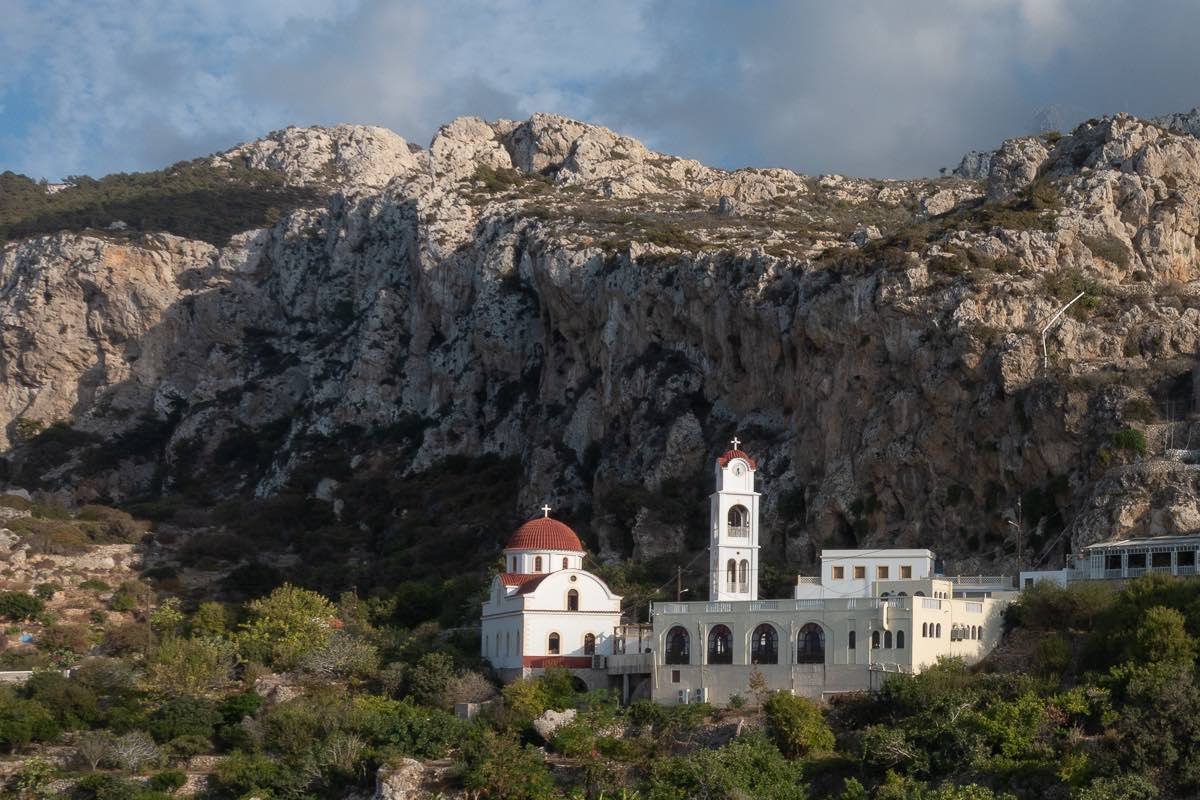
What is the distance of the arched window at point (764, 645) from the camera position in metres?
73.4

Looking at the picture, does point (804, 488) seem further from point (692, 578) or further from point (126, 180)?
point (126, 180)

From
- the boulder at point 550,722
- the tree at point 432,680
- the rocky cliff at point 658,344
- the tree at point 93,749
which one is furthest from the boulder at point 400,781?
the rocky cliff at point 658,344

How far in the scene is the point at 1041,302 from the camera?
89000mm

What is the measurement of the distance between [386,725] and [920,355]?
29.7 m

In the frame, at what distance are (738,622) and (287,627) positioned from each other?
22.9 metres

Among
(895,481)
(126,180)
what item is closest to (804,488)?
(895,481)

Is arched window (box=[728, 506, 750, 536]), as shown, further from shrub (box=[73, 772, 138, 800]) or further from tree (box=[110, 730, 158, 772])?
shrub (box=[73, 772, 138, 800])

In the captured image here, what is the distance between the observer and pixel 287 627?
289 feet

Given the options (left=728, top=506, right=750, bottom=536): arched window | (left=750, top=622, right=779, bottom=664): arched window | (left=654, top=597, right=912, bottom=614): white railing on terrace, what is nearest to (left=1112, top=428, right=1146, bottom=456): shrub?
(left=654, top=597, right=912, bottom=614): white railing on terrace

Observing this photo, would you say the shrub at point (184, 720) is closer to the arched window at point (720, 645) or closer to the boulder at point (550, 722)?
the boulder at point (550, 722)

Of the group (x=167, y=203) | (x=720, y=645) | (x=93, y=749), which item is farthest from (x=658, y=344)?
(x=167, y=203)

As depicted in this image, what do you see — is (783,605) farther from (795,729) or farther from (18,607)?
(18,607)

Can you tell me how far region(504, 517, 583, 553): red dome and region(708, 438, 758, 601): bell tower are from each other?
23.8 feet

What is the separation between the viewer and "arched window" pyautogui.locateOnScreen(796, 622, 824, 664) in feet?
238
